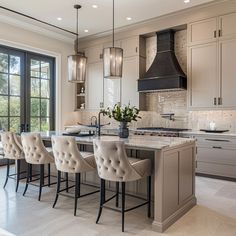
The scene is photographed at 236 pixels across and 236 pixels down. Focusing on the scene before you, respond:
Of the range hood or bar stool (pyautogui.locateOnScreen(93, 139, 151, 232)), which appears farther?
the range hood

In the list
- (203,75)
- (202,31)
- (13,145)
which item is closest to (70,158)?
(13,145)

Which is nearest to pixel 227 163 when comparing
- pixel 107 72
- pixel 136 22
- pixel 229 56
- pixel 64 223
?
pixel 229 56

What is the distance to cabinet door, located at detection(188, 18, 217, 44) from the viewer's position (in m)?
5.11

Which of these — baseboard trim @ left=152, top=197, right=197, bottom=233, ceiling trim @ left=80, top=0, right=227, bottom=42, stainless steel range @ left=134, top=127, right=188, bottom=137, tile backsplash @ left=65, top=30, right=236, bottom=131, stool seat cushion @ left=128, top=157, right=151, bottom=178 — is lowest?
baseboard trim @ left=152, top=197, right=197, bottom=233

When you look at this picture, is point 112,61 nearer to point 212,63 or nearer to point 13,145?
point 13,145

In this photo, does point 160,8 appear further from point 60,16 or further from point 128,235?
point 128,235

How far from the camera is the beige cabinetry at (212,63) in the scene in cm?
492

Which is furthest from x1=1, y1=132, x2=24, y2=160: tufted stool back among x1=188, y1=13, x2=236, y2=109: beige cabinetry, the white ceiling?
x1=188, y1=13, x2=236, y2=109: beige cabinetry

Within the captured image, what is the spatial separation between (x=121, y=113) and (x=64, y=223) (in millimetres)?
1630

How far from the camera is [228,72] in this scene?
195 inches

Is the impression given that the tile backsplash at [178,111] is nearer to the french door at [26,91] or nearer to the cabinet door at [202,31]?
the cabinet door at [202,31]

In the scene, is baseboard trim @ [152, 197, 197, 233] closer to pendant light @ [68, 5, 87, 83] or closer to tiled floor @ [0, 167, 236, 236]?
tiled floor @ [0, 167, 236, 236]

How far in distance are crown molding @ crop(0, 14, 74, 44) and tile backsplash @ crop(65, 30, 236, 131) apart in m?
2.31

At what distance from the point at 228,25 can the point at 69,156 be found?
13.3 feet
